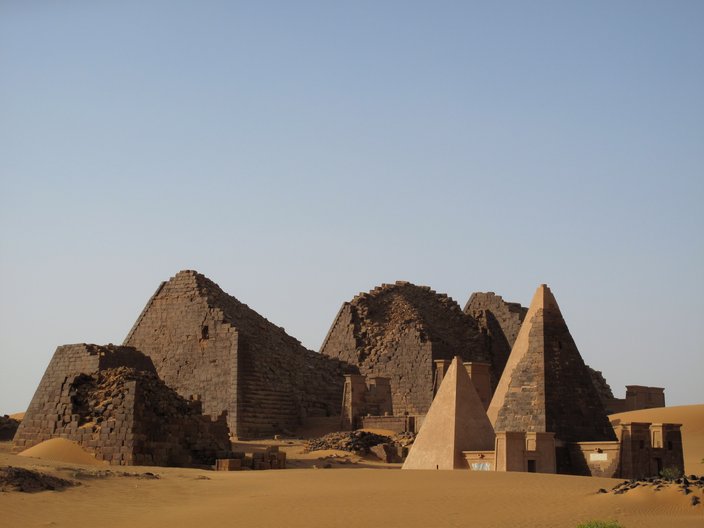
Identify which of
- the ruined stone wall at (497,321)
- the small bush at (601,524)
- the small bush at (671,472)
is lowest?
the small bush at (601,524)

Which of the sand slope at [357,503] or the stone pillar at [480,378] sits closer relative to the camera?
the sand slope at [357,503]

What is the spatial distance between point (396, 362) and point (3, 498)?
2814cm

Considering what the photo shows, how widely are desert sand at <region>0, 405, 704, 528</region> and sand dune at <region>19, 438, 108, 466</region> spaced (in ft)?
7.64

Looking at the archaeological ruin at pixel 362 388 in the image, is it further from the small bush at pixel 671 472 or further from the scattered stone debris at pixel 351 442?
the scattered stone debris at pixel 351 442

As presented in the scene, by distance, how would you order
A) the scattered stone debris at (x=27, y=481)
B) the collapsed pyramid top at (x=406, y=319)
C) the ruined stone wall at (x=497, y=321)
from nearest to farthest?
1. the scattered stone debris at (x=27, y=481)
2. the collapsed pyramid top at (x=406, y=319)
3. the ruined stone wall at (x=497, y=321)

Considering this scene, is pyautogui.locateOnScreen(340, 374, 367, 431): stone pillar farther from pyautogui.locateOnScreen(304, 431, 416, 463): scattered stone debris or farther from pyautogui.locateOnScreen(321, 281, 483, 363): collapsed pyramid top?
pyautogui.locateOnScreen(321, 281, 483, 363): collapsed pyramid top

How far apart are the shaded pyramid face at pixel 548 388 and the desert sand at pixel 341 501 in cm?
196

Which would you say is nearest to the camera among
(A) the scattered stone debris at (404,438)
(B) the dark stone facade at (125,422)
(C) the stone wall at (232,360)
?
(B) the dark stone facade at (125,422)

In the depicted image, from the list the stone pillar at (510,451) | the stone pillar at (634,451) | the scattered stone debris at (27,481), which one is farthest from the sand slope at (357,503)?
the stone pillar at (634,451)

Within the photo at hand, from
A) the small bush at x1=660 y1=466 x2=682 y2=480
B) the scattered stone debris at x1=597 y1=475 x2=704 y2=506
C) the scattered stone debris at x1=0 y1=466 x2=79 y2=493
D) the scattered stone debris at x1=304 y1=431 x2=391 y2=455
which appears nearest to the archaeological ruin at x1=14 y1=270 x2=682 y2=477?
the small bush at x1=660 y1=466 x2=682 y2=480

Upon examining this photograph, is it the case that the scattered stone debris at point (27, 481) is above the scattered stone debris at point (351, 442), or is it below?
below

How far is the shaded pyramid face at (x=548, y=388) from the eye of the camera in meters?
21.8

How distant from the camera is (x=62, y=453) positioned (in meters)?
24.6

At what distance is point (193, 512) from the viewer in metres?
17.3
